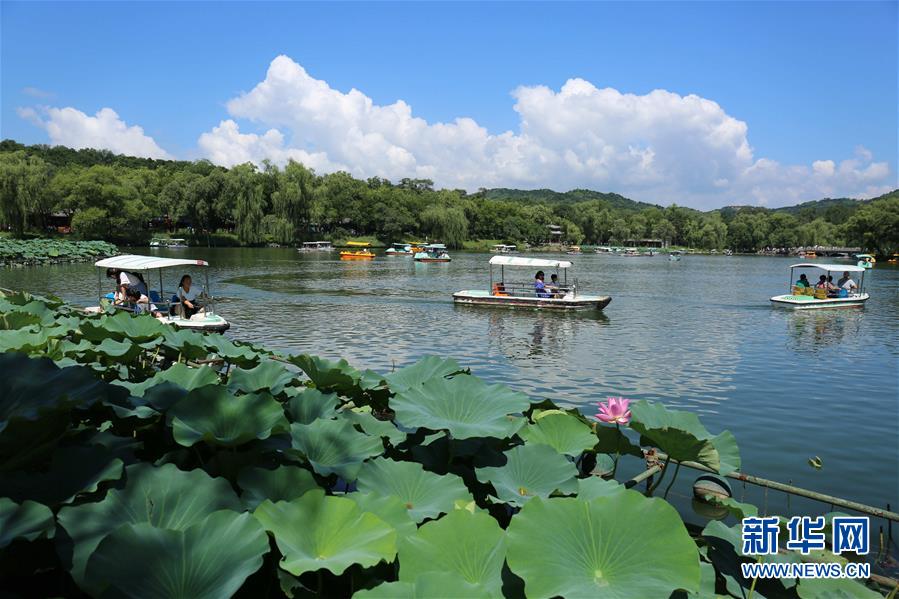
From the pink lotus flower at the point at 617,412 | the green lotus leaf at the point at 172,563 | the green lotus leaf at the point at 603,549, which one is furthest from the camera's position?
the pink lotus flower at the point at 617,412

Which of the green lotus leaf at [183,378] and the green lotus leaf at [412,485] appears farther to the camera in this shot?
the green lotus leaf at [183,378]

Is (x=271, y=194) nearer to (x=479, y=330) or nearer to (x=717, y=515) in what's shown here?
(x=479, y=330)

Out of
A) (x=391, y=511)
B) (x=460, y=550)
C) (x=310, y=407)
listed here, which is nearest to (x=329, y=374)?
(x=310, y=407)

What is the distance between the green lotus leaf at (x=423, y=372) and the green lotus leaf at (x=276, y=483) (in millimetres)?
1496

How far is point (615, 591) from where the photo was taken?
1.79 m

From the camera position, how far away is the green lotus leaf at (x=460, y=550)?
6.19 ft

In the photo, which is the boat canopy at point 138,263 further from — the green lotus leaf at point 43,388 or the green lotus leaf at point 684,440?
the green lotus leaf at point 684,440

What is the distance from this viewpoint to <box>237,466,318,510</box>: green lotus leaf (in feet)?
7.30

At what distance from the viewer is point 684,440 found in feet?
9.45

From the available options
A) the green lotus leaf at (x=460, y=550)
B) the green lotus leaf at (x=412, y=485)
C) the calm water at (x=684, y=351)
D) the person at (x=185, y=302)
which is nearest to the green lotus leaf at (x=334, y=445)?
the green lotus leaf at (x=412, y=485)

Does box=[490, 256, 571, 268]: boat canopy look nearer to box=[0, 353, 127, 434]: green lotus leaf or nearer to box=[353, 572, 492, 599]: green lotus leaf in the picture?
box=[0, 353, 127, 434]: green lotus leaf

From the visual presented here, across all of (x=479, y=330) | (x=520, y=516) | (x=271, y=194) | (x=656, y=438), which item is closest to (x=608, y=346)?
(x=479, y=330)

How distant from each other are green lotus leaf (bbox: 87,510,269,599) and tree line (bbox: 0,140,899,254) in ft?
222

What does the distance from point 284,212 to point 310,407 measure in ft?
242
